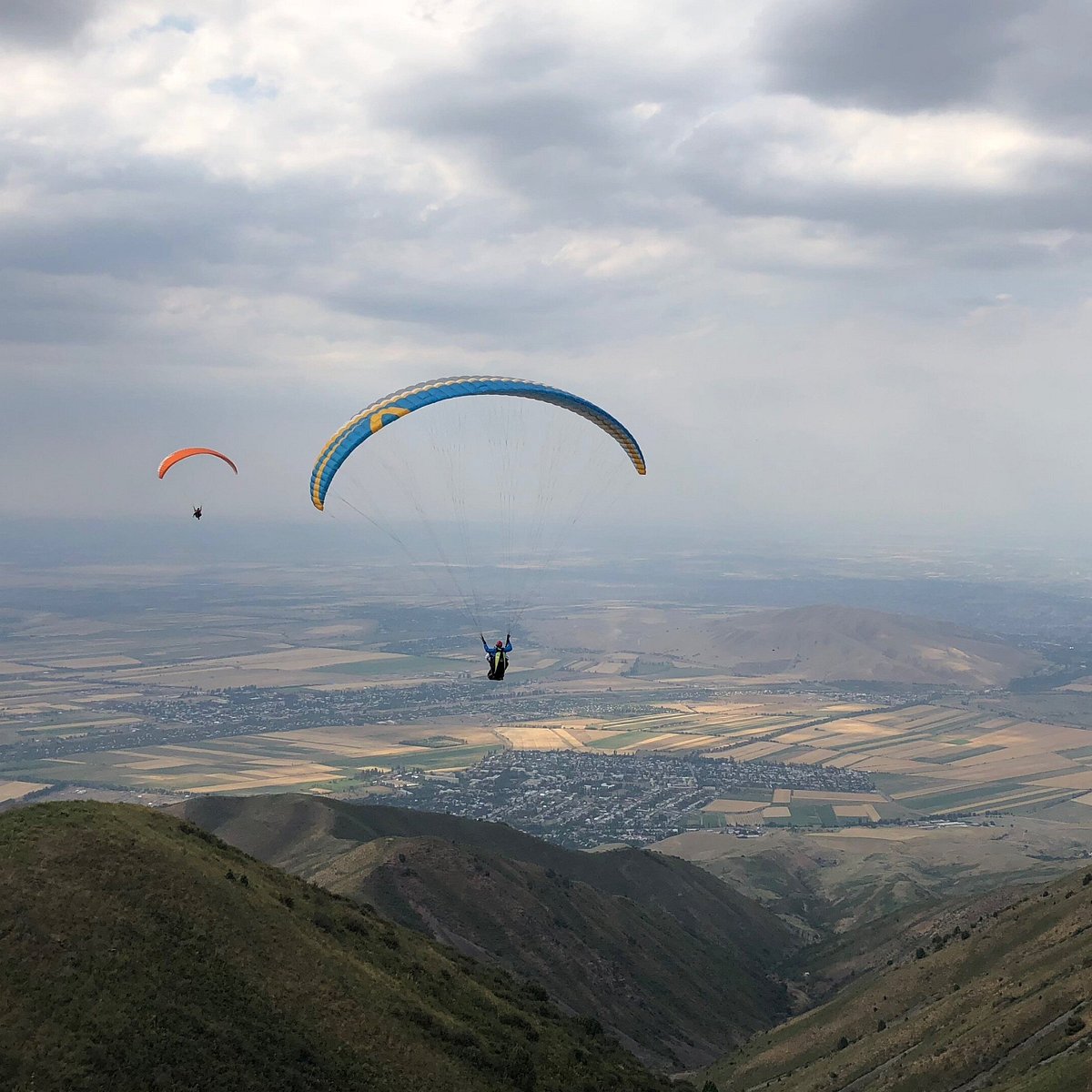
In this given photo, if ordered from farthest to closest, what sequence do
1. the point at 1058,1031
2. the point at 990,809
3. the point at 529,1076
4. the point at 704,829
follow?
1. the point at 990,809
2. the point at 704,829
3. the point at 1058,1031
4. the point at 529,1076

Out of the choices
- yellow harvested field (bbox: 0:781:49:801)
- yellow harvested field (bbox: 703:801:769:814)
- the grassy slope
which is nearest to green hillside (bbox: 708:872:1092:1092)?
the grassy slope

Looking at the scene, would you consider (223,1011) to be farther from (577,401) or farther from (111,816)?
(577,401)

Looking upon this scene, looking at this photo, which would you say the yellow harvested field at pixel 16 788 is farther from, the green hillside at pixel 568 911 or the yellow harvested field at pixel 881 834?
the yellow harvested field at pixel 881 834

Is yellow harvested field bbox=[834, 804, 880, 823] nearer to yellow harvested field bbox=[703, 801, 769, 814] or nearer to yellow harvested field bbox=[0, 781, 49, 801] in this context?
yellow harvested field bbox=[703, 801, 769, 814]

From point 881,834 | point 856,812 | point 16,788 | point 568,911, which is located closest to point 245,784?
point 16,788

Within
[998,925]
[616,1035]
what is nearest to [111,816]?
[616,1035]
